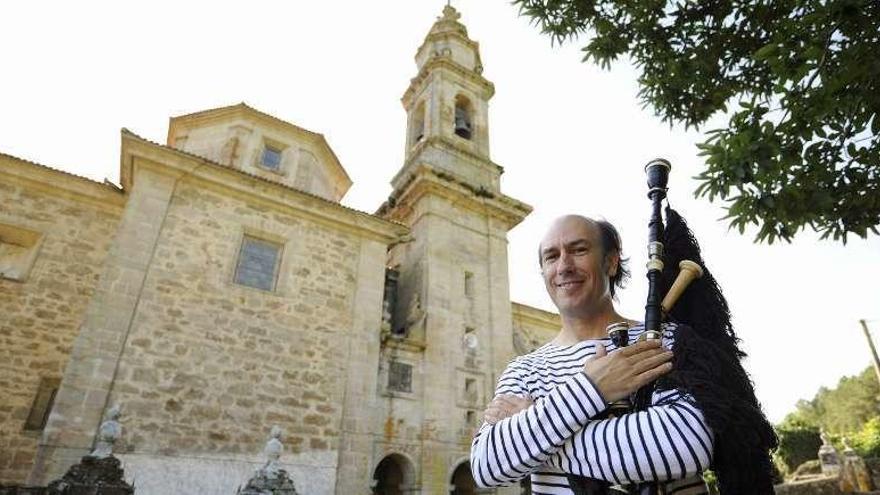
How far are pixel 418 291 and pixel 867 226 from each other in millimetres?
11512

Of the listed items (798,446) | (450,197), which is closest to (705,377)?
(450,197)

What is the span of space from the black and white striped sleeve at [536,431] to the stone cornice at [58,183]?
13469 millimetres

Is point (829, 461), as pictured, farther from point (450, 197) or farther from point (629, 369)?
point (629, 369)

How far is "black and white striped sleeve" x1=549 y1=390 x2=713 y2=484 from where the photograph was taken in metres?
1.27

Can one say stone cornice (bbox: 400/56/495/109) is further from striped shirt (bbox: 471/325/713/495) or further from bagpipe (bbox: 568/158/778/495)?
striped shirt (bbox: 471/325/713/495)

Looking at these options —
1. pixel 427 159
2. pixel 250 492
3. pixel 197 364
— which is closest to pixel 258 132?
pixel 427 159

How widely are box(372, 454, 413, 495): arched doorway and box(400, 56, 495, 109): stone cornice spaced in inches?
578

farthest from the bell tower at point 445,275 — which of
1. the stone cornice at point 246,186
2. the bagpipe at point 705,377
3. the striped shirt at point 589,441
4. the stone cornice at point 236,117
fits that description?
the bagpipe at point 705,377

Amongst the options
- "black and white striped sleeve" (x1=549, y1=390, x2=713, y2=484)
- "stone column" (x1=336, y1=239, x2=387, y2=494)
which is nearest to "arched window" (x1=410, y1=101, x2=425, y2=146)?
"stone column" (x1=336, y1=239, x2=387, y2=494)

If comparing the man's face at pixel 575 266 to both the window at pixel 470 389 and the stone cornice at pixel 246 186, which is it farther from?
the window at pixel 470 389

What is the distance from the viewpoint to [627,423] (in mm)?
1360

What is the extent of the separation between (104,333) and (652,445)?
1071 centimetres

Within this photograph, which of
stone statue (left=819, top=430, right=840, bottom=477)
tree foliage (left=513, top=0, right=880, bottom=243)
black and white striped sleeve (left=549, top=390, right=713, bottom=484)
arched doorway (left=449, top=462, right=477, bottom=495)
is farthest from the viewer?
stone statue (left=819, top=430, right=840, bottom=477)

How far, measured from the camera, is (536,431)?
4.87 feet
